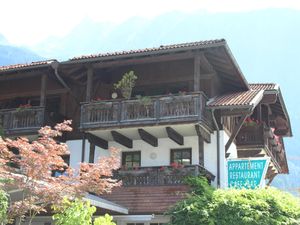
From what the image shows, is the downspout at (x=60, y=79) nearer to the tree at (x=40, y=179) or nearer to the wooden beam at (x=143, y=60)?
the wooden beam at (x=143, y=60)

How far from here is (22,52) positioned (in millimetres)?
133625

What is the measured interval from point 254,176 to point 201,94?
327 centimetres

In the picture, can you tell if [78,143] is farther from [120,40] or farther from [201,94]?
[120,40]

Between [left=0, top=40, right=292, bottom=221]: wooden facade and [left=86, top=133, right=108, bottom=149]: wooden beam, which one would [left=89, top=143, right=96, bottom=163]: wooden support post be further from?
[left=86, top=133, right=108, bottom=149]: wooden beam

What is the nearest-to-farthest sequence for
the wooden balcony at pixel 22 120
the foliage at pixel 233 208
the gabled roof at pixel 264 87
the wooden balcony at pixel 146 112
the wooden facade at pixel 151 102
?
the foliage at pixel 233 208 → the wooden balcony at pixel 146 112 → the wooden facade at pixel 151 102 → the wooden balcony at pixel 22 120 → the gabled roof at pixel 264 87

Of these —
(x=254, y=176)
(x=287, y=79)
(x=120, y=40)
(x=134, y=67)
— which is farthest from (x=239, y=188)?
(x=120, y=40)

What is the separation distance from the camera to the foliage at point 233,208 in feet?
53.9

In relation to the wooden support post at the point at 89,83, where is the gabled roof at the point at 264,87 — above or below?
above

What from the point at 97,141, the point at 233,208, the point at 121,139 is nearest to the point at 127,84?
the point at 121,139

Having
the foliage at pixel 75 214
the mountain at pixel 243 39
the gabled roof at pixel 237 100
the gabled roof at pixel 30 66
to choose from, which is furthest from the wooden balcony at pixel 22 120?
the mountain at pixel 243 39

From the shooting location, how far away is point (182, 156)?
20594 millimetres

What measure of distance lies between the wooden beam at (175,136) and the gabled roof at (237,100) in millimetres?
1581

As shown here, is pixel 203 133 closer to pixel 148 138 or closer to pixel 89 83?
pixel 148 138

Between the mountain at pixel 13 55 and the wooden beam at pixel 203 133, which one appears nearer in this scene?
the wooden beam at pixel 203 133
